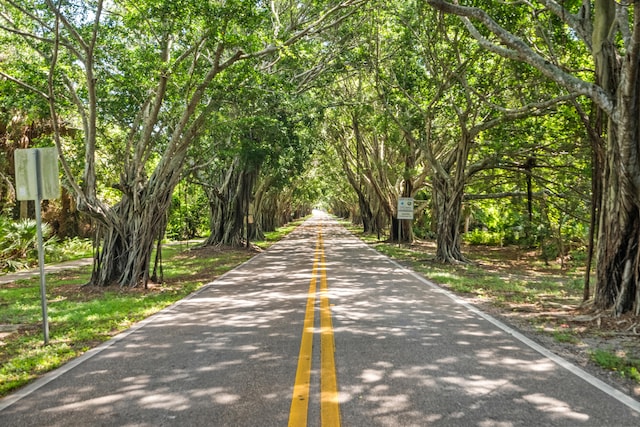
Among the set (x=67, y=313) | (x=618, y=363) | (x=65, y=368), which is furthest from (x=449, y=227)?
(x=65, y=368)

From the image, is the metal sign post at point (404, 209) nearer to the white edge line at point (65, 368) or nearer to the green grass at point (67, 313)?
the green grass at point (67, 313)

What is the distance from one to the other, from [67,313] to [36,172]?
335cm

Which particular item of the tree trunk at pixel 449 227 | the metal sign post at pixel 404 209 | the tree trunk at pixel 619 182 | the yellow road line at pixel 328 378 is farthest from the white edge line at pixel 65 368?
the metal sign post at pixel 404 209

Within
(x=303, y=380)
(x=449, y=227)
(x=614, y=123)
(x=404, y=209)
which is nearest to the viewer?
(x=303, y=380)

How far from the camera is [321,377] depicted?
15.9 ft

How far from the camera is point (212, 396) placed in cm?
439

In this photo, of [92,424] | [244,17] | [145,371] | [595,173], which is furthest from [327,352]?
[244,17]

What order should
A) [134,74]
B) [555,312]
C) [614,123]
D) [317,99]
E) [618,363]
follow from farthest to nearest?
[317,99] → [134,74] → [555,312] → [614,123] → [618,363]

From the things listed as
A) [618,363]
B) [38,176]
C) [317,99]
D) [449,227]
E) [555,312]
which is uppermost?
[317,99]

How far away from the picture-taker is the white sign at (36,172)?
653 cm

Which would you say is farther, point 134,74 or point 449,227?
point 449,227

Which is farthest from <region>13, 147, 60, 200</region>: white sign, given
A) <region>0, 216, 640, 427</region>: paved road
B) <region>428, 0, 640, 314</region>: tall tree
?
<region>428, 0, 640, 314</region>: tall tree

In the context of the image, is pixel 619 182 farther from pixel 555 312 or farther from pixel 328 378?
pixel 328 378

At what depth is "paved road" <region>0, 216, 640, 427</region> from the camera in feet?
13.0
